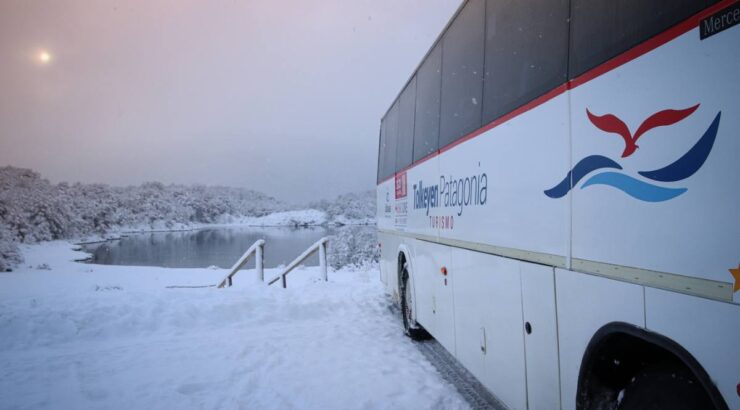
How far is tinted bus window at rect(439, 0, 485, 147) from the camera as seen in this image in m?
3.45

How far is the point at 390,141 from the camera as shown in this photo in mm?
7703

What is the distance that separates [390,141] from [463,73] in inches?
153

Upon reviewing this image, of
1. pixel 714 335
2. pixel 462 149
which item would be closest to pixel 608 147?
pixel 714 335

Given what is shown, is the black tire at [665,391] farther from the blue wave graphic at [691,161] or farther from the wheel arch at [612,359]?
the blue wave graphic at [691,161]

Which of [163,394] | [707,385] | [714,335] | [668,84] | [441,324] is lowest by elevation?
[163,394]

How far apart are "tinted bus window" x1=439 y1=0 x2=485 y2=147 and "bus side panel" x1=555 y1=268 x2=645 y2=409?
5.55 feet

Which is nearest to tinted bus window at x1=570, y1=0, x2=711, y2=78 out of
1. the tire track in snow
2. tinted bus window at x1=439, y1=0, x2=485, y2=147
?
tinted bus window at x1=439, y1=0, x2=485, y2=147

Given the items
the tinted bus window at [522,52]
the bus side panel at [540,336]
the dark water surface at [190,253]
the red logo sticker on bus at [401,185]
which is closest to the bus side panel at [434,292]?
the red logo sticker on bus at [401,185]

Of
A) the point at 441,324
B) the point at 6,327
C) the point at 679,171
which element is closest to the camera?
the point at 679,171

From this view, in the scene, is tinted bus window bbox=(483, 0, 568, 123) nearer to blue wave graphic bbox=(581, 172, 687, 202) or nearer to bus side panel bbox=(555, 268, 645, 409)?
blue wave graphic bbox=(581, 172, 687, 202)

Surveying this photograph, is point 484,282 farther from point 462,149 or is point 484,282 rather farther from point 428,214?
point 428,214

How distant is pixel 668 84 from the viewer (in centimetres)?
150

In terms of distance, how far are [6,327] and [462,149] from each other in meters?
6.63

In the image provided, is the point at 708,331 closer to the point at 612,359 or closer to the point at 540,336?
the point at 612,359
